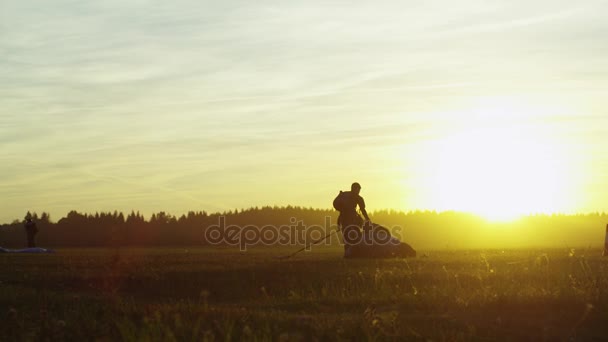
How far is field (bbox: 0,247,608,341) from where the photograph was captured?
1366 centimetres

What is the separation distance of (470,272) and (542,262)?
4.05 metres

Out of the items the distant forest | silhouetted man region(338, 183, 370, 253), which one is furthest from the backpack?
the distant forest

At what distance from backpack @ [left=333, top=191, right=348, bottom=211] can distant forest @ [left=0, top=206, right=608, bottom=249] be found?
50990 millimetres

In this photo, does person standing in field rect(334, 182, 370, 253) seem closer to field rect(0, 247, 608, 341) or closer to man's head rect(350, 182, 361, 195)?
man's head rect(350, 182, 361, 195)

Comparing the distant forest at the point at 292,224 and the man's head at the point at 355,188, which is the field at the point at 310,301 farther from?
the distant forest at the point at 292,224

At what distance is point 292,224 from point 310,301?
265 ft

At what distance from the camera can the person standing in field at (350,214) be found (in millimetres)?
33000

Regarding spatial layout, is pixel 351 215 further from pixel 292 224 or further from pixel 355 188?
pixel 292 224

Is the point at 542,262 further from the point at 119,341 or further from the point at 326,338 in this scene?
the point at 119,341

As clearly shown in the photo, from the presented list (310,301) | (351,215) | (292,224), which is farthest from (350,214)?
(292,224)

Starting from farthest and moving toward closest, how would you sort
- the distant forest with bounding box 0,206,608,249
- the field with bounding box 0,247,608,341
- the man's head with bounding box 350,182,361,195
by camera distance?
1. the distant forest with bounding box 0,206,608,249
2. the man's head with bounding box 350,182,361,195
3. the field with bounding box 0,247,608,341

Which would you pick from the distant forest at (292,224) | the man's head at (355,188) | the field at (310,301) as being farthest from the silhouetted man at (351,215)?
the distant forest at (292,224)

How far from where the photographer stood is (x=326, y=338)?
13.4 m

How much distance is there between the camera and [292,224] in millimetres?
99438
